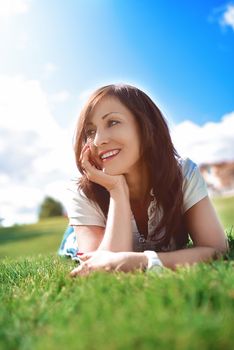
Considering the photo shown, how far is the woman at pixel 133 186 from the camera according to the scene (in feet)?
11.6

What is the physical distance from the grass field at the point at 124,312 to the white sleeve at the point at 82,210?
0.91 meters

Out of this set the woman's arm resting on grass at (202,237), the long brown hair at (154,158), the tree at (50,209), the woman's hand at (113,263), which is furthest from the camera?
the tree at (50,209)

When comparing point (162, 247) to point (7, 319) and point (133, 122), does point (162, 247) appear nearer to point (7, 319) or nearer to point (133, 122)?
point (133, 122)

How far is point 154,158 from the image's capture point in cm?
384

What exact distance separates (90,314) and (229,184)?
33.5 metres

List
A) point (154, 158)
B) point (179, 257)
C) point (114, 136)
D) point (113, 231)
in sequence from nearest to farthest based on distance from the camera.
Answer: point (179, 257) < point (113, 231) < point (114, 136) < point (154, 158)

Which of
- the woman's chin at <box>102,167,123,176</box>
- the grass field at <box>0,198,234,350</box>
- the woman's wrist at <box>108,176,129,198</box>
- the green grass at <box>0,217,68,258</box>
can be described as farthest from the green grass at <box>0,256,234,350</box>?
the green grass at <box>0,217,68,258</box>

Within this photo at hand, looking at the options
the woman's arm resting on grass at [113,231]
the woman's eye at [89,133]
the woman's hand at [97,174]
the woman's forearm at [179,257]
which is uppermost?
the woman's eye at [89,133]

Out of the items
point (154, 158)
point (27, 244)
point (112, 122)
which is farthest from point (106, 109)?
point (27, 244)

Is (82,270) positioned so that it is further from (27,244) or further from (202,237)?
(27,244)

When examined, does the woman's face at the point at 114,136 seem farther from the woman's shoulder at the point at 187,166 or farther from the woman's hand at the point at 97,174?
the woman's shoulder at the point at 187,166

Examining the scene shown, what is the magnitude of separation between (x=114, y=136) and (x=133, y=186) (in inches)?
24.3

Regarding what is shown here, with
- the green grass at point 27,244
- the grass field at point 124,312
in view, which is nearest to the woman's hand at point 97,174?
the grass field at point 124,312

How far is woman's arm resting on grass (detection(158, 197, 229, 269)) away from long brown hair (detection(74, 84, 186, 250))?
0.15 metres
